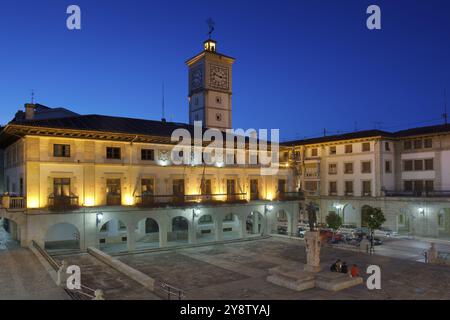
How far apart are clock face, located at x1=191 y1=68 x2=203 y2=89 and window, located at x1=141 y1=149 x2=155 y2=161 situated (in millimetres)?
24529

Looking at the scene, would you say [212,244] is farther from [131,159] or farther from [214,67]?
[214,67]

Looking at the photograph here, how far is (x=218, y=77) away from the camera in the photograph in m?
54.8

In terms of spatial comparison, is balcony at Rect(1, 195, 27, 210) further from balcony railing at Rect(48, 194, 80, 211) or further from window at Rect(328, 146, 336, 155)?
window at Rect(328, 146, 336, 155)

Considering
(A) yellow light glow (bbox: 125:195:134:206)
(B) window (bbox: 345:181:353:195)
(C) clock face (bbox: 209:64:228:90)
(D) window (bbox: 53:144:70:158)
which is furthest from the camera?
(C) clock face (bbox: 209:64:228:90)

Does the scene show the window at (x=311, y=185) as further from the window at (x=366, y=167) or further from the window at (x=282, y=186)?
the window at (x=282, y=186)

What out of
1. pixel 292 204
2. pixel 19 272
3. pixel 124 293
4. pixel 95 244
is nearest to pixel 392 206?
pixel 292 204

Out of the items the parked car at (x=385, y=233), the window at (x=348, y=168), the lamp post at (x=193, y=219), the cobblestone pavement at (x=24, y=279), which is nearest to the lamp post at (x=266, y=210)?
the lamp post at (x=193, y=219)

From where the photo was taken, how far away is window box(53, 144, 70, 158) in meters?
27.5

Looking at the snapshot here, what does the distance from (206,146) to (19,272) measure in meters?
19.7

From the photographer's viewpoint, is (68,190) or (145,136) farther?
(145,136)

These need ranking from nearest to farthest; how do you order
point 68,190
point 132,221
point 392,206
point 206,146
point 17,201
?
point 17,201, point 68,190, point 132,221, point 206,146, point 392,206

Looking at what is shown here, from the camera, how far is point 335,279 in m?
19.1

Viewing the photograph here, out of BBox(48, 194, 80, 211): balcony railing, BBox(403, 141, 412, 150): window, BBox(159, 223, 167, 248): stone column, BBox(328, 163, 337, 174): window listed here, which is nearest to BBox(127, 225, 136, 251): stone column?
BBox(159, 223, 167, 248): stone column

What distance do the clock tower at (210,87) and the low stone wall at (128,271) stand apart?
99.7ft
